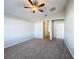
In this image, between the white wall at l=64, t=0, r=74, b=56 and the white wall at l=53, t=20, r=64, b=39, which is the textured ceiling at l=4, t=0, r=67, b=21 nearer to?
the white wall at l=64, t=0, r=74, b=56

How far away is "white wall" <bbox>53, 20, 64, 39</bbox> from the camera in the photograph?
333 inches

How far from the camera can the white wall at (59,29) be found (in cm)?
846

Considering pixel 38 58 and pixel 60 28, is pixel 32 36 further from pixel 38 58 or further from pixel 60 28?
pixel 38 58

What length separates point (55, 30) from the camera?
8.75m

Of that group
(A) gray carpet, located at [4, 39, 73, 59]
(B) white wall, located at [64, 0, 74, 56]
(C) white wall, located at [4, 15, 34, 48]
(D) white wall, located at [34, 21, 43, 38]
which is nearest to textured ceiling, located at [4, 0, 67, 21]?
(C) white wall, located at [4, 15, 34, 48]

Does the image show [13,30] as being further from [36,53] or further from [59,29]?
[59,29]

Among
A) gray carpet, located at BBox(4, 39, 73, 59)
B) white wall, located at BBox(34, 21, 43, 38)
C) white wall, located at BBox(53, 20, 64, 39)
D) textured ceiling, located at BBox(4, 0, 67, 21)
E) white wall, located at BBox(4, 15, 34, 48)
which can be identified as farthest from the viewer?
white wall, located at BBox(53, 20, 64, 39)

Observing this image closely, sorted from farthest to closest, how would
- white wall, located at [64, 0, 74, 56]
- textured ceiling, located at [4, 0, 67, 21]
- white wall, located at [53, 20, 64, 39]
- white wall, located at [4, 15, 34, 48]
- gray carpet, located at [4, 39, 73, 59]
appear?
white wall, located at [53, 20, 64, 39] → white wall, located at [4, 15, 34, 48] → textured ceiling, located at [4, 0, 67, 21] → white wall, located at [64, 0, 74, 56] → gray carpet, located at [4, 39, 73, 59]

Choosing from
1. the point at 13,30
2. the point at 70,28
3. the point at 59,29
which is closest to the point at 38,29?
the point at 59,29

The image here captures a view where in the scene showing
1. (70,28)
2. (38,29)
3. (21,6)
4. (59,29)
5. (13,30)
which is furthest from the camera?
(59,29)

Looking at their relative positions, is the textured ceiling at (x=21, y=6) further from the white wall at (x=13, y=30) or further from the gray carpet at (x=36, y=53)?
the gray carpet at (x=36, y=53)

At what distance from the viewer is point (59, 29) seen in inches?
338
